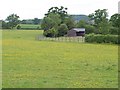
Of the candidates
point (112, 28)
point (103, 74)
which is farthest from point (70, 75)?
point (112, 28)

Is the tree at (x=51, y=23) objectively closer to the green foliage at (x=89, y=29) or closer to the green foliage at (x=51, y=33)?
the green foliage at (x=51, y=33)

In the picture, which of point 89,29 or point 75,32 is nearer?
point 75,32

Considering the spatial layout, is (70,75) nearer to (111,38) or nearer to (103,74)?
(103,74)

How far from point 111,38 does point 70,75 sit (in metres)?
36.0

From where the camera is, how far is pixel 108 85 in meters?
11.4

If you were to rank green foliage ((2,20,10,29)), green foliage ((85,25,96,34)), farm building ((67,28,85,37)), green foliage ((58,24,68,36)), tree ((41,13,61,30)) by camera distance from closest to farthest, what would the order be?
farm building ((67,28,85,37)), green foliage ((58,24,68,36)), green foliage ((85,25,96,34)), tree ((41,13,61,30)), green foliage ((2,20,10,29))

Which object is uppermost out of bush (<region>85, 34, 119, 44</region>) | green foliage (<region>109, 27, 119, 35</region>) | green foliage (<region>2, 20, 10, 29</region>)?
green foliage (<region>2, 20, 10, 29</region>)

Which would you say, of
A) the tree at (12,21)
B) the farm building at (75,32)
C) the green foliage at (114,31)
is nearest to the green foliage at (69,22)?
the farm building at (75,32)

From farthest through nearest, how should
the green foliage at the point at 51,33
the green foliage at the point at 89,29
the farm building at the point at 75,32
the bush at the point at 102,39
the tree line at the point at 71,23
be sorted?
the green foliage at the point at 89,29
the farm building at the point at 75,32
the green foliage at the point at 51,33
the tree line at the point at 71,23
the bush at the point at 102,39

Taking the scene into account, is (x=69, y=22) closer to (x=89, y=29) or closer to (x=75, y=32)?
(x=89, y=29)

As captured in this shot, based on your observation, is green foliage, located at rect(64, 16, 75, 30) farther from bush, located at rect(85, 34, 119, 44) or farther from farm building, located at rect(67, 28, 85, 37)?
bush, located at rect(85, 34, 119, 44)

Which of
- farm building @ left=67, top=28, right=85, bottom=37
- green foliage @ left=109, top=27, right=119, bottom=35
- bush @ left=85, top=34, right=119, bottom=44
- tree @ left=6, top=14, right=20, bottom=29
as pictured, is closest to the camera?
bush @ left=85, top=34, right=119, bottom=44

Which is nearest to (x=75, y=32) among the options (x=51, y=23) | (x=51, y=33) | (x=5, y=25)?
(x=51, y=33)

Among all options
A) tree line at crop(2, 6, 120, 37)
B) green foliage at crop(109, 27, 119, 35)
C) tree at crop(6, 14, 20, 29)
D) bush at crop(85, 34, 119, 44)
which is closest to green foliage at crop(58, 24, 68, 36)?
tree line at crop(2, 6, 120, 37)
